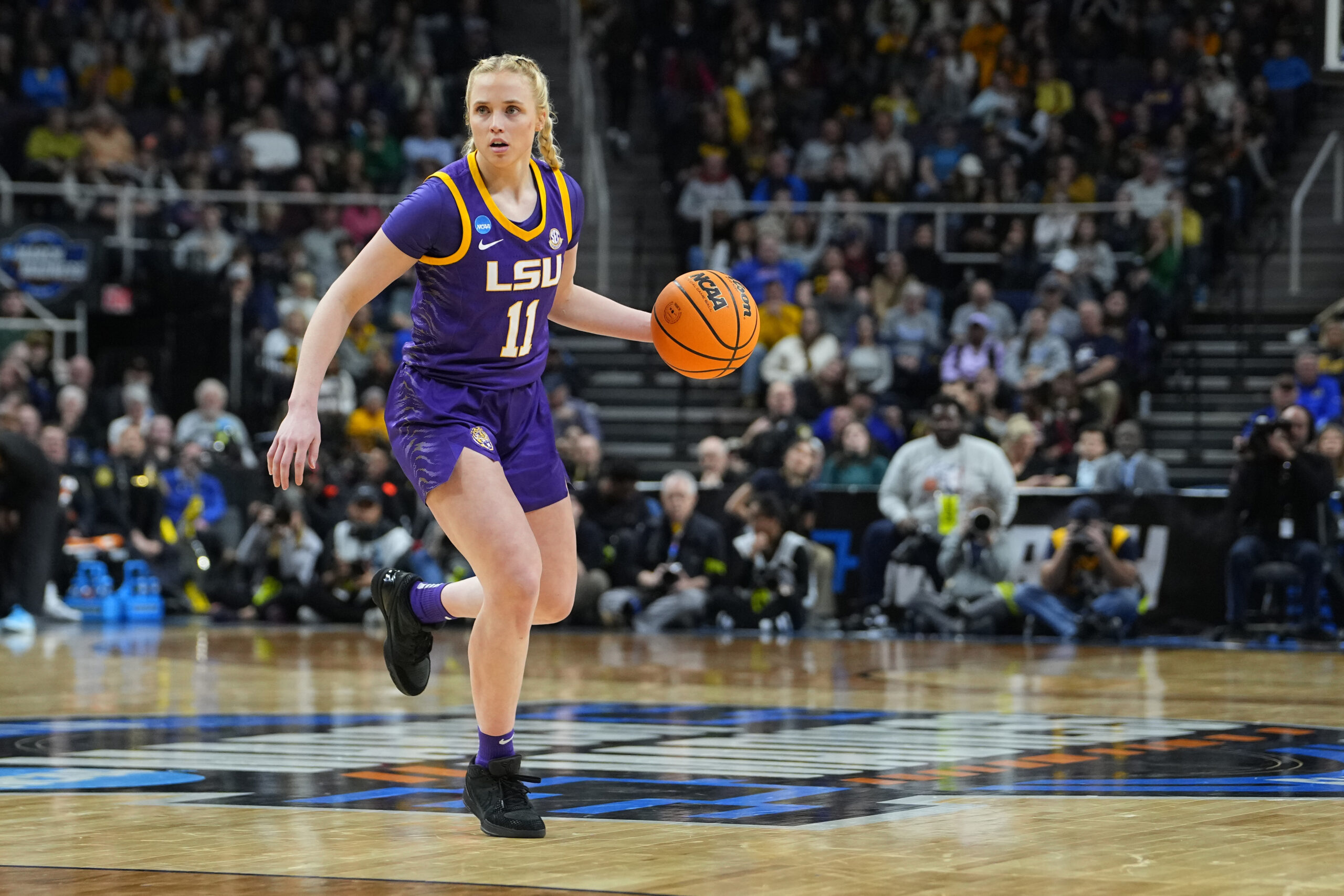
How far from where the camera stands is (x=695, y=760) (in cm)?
660

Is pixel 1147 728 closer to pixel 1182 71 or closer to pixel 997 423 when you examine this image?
pixel 997 423

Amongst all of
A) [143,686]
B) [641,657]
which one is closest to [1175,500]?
[641,657]

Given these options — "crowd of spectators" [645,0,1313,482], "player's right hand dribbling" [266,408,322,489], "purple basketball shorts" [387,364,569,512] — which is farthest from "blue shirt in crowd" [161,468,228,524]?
"player's right hand dribbling" [266,408,322,489]

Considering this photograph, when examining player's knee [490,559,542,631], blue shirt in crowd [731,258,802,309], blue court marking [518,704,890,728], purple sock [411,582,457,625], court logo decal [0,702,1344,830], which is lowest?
blue court marking [518,704,890,728]

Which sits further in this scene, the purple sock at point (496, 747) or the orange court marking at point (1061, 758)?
the orange court marking at point (1061, 758)

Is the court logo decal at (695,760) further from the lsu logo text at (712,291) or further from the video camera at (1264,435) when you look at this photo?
the video camera at (1264,435)

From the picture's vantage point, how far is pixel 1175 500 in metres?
13.6

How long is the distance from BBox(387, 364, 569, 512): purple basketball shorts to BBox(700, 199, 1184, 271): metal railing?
1304 centimetres

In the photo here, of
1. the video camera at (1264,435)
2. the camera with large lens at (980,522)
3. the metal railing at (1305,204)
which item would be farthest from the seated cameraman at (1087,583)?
the metal railing at (1305,204)

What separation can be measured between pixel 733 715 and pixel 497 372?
3248 mm

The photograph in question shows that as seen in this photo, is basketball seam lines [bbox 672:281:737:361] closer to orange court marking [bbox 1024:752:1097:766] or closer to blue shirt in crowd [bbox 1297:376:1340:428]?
orange court marking [bbox 1024:752:1097:766]

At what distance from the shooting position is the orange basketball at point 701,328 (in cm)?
567

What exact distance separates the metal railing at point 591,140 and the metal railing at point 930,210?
124 centimetres

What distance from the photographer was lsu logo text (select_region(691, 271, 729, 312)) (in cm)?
572
